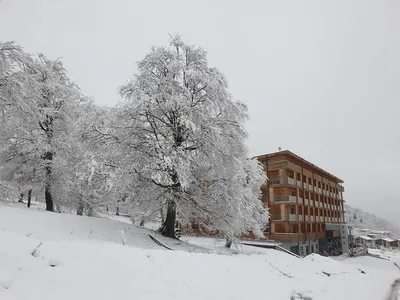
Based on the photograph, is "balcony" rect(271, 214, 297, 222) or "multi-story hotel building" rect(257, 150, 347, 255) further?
"multi-story hotel building" rect(257, 150, 347, 255)

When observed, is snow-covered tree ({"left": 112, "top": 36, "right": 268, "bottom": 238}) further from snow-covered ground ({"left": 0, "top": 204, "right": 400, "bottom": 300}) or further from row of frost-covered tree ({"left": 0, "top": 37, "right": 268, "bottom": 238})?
snow-covered ground ({"left": 0, "top": 204, "right": 400, "bottom": 300})

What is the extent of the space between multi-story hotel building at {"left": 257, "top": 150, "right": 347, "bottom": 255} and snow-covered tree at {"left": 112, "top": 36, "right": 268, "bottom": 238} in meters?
16.8

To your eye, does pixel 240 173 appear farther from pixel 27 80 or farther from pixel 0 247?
pixel 27 80

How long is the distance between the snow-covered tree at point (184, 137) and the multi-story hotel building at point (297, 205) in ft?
55.2

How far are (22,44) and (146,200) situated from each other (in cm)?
951

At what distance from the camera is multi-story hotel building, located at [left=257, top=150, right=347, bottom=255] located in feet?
108

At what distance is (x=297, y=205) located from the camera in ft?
118

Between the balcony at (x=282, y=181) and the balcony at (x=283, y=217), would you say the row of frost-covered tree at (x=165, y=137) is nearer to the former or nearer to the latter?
the balcony at (x=283, y=217)

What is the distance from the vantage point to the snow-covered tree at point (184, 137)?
11953 millimetres

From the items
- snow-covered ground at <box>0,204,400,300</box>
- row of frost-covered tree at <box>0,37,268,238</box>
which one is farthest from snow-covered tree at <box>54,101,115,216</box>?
snow-covered ground at <box>0,204,400,300</box>

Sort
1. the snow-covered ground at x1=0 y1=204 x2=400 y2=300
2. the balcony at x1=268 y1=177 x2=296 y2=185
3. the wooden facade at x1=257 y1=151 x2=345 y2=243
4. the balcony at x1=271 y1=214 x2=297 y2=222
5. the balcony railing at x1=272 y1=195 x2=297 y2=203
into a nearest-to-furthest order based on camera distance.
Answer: the snow-covered ground at x1=0 y1=204 x2=400 y2=300 → the balcony at x1=271 y1=214 x2=297 y2=222 → the wooden facade at x1=257 y1=151 x2=345 y2=243 → the balcony railing at x1=272 y1=195 x2=297 y2=203 → the balcony at x1=268 y1=177 x2=296 y2=185

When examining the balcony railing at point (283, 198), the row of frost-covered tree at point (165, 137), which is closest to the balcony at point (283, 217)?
the balcony railing at point (283, 198)

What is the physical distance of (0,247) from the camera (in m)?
4.55

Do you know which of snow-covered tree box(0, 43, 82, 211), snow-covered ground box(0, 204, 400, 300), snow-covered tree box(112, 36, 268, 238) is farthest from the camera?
snow-covered tree box(0, 43, 82, 211)
